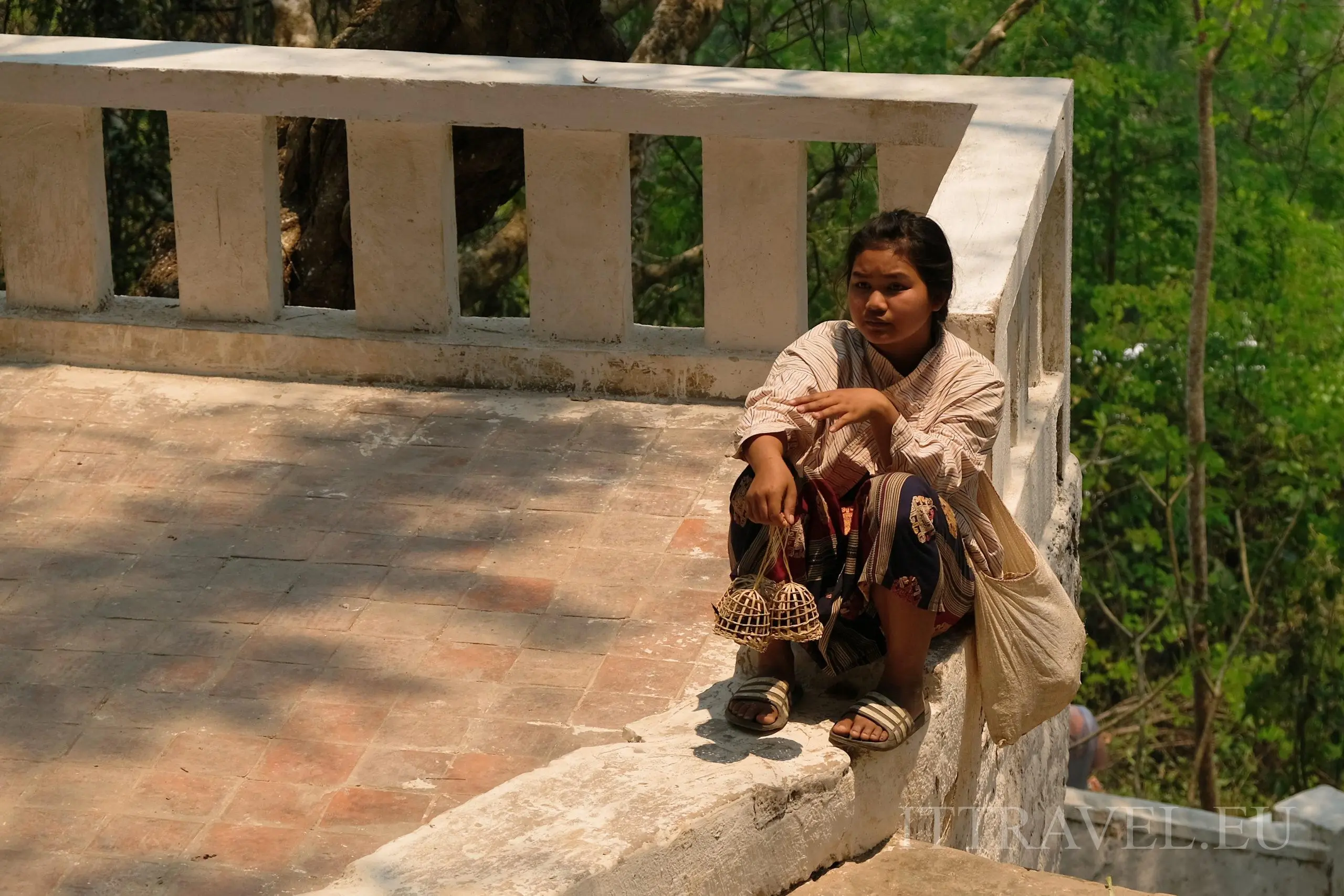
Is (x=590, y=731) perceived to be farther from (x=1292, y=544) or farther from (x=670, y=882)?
(x=1292, y=544)

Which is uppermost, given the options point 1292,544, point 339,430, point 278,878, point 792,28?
point 792,28

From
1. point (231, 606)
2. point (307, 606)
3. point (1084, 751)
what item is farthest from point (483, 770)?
point (1084, 751)

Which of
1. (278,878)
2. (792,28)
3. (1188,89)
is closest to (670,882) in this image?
(278,878)

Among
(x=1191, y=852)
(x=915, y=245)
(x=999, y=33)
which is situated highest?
(x=999, y=33)

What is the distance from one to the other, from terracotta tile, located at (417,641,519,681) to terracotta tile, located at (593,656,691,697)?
221 millimetres

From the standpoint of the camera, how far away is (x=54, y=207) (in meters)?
5.77

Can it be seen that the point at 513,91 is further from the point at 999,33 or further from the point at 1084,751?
the point at 1084,751

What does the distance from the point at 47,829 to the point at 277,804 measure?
1.38 ft

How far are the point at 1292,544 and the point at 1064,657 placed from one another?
10.8 meters

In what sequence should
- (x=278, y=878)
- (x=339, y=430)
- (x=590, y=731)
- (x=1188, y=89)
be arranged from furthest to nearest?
(x=1188, y=89) < (x=339, y=430) < (x=590, y=731) < (x=278, y=878)

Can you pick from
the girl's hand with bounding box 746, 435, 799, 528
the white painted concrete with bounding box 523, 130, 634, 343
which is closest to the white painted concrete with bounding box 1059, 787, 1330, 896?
the white painted concrete with bounding box 523, 130, 634, 343

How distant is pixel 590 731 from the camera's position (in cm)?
378

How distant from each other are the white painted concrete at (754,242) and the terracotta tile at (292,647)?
67.9 inches

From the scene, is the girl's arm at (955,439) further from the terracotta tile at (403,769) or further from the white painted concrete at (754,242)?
the white painted concrete at (754,242)
